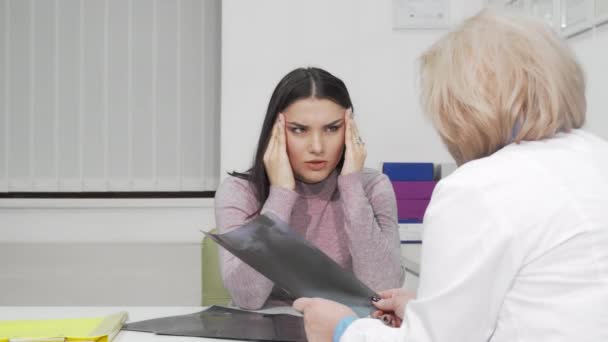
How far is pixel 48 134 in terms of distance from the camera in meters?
2.86

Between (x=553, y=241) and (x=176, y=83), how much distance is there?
7.98ft

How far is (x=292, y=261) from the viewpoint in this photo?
1.09m

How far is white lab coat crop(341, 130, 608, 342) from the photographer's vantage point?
62 centimetres

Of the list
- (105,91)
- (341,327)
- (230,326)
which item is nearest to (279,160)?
(230,326)

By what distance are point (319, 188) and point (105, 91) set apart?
1.50 meters

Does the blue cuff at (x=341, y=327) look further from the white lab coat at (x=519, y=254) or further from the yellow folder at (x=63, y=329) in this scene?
the yellow folder at (x=63, y=329)

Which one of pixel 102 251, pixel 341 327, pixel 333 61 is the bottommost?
pixel 102 251

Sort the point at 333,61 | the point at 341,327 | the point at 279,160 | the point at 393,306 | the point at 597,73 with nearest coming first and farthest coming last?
the point at 341,327
the point at 393,306
the point at 279,160
the point at 597,73
the point at 333,61

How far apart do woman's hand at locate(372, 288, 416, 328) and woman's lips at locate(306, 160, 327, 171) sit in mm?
584

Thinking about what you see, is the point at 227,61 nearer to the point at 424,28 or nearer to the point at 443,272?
the point at 424,28

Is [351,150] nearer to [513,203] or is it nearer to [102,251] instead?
[513,203]

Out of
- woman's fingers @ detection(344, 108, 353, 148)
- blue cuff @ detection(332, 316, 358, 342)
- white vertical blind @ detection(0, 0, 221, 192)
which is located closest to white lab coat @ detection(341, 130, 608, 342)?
blue cuff @ detection(332, 316, 358, 342)

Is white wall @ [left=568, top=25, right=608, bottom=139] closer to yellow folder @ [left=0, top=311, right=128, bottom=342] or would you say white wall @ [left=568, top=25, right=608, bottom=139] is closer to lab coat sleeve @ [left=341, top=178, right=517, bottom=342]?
lab coat sleeve @ [left=341, top=178, right=517, bottom=342]

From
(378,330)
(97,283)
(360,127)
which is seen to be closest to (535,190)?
(378,330)
